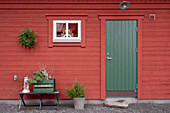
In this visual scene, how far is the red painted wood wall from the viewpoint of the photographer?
19.9ft

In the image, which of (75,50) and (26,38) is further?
(75,50)

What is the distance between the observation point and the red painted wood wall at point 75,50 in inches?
239

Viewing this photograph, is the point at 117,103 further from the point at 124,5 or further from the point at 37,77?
the point at 124,5

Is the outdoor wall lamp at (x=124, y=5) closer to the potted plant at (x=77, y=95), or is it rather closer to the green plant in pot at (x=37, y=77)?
the potted plant at (x=77, y=95)

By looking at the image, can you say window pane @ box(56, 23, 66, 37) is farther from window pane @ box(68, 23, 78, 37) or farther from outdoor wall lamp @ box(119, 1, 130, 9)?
outdoor wall lamp @ box(119, 1, 130, 9)

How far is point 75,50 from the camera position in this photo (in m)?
6.09

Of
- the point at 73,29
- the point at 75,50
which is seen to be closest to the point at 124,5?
the point at 73,29

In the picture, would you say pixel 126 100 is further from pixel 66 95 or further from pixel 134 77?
pixel 66 95

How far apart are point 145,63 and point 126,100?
3.85 feet

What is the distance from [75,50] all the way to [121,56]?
1.32 m

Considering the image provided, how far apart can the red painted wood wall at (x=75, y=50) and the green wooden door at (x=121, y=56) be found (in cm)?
26

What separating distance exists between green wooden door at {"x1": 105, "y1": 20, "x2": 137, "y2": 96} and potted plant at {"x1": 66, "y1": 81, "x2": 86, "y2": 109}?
2.86 ft

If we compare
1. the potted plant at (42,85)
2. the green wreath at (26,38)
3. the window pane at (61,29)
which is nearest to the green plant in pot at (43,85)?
the potted plant at (42,85)

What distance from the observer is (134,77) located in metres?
6.13
